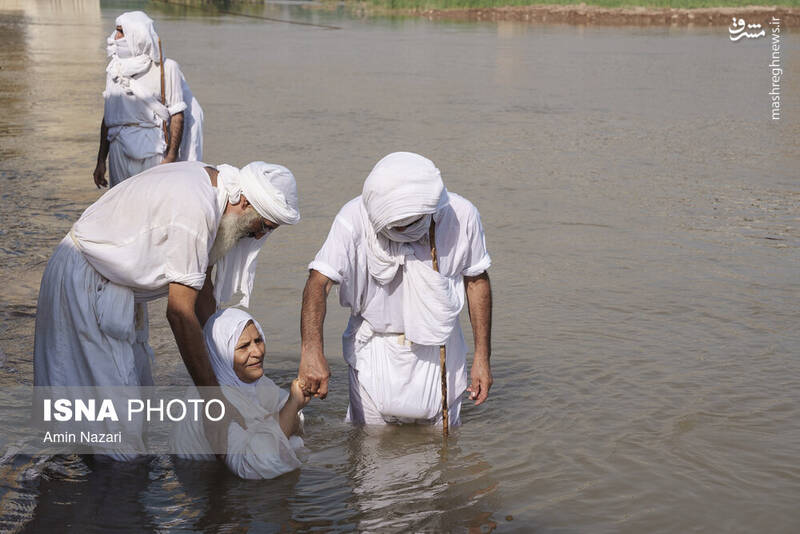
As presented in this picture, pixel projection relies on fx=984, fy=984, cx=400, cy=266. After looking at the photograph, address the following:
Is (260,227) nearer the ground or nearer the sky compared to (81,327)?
nearer the sky

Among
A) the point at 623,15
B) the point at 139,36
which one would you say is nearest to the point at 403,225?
the point at 139,36

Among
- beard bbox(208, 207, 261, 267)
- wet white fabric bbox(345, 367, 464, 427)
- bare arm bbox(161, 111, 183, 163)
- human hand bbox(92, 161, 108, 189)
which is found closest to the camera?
beard bbox(208, 207, 261, 267)

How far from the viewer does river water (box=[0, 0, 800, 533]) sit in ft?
13.3

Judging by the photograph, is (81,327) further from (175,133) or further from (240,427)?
(175,133)

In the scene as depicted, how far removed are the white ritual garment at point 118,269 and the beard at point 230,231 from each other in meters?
0.08

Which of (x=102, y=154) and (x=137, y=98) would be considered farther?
(x=102, y=154)

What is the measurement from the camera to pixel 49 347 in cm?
378

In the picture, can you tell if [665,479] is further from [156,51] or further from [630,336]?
[156,51]

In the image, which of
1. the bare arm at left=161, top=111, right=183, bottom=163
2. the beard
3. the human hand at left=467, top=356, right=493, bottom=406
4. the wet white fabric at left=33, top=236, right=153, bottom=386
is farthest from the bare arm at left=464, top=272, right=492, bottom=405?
the bare arm at left=161, top=111, right=183, bottom=163

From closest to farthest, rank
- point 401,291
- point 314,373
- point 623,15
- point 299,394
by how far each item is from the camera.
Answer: point 314,373 < point 299,394 < point 401,291 < point 623,15

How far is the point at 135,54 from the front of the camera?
6.77 metres

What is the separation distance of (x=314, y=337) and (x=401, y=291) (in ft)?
1.40

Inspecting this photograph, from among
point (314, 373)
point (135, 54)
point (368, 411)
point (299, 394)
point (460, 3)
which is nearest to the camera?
point (314, 373)

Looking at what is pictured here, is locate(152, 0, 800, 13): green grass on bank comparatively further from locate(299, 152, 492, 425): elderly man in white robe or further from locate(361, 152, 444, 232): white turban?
locate(361, 152, 444, 232): white turban
